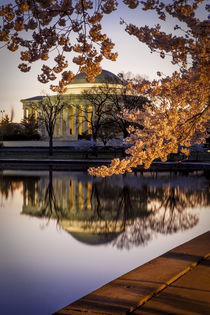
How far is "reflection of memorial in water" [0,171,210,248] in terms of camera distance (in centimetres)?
1476

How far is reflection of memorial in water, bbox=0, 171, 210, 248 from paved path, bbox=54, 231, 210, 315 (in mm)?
4751

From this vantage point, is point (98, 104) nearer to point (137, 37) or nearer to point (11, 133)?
point (11, 133)

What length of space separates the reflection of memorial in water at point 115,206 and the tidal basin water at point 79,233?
3cm

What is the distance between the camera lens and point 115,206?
19.6 m

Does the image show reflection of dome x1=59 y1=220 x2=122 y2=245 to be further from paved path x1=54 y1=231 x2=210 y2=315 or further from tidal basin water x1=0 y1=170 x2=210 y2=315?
paved path x1=54 y1=231 x2=210 y2=315

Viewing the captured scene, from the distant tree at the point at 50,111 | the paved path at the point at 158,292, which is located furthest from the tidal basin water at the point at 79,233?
the distant tree at the point at 50,111

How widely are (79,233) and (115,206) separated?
5158 mm

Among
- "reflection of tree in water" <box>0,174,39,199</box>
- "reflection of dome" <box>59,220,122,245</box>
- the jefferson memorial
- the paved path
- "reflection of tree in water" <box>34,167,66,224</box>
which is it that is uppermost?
the jefferson memorial

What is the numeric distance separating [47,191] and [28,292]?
15.8 m

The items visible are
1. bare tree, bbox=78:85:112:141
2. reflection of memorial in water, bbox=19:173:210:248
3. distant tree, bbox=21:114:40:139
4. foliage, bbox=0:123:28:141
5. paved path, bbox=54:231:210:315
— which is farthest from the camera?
distant tree, bbox=21:114:40:139

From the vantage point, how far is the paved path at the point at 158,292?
6.14 m

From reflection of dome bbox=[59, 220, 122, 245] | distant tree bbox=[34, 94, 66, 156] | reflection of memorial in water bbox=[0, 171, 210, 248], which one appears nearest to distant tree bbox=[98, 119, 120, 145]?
distant tree bbox=[34, 94, 66, 156]

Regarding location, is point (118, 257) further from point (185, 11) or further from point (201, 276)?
point (185, 11)

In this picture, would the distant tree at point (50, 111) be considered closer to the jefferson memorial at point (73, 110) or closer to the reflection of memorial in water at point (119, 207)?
the jefferson memorial at point (73, 110)
